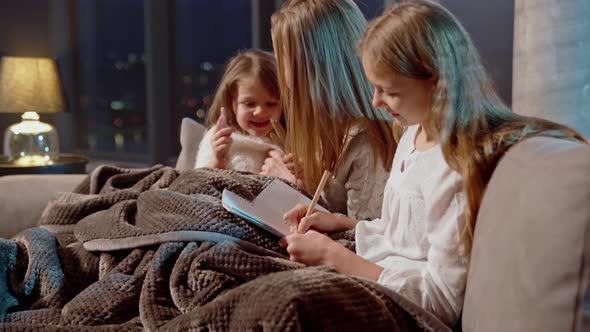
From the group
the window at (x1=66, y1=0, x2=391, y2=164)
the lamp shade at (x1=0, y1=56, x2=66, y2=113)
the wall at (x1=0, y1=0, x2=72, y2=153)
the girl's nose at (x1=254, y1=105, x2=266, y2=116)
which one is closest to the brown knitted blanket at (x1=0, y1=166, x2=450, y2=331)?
the girl's nose at (x1=254, y1=105, x2=266, y2=116)

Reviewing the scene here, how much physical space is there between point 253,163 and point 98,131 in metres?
2.81

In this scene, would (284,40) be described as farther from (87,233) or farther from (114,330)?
(114,330)

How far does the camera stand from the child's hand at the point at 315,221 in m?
1.34

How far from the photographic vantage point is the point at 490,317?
885 mm

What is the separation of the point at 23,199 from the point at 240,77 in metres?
0.67

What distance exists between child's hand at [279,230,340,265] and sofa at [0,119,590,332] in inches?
11.1

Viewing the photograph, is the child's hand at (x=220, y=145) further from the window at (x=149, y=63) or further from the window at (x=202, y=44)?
the window at (x=202, y=44)

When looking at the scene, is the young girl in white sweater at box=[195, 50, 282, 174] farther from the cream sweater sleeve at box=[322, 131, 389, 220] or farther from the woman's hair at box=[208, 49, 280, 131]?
the cream sweater sleeve at box=[322, 131, 389, 220]

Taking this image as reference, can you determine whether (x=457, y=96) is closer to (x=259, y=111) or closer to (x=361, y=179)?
(x=361, y=179)

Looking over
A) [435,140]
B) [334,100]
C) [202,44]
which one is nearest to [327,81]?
[334,100]

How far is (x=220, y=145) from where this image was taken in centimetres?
182

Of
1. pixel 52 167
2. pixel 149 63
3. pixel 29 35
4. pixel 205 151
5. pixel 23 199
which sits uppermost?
pixel 29 35

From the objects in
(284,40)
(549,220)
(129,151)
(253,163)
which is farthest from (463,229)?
(129,151)

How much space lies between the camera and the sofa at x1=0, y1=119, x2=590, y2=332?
77cm
